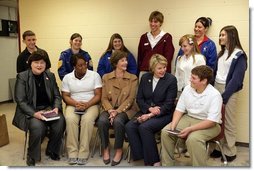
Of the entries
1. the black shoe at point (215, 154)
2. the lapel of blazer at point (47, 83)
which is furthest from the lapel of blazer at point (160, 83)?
the lapel of blazer at point (47, 83)

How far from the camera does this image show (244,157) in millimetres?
2572

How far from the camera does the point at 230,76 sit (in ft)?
8.46

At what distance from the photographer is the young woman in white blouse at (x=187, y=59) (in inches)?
106

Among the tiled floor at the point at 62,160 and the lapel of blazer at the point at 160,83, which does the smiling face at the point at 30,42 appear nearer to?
the tiled floor at the point at 62,160

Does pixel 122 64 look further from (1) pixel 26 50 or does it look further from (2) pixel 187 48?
(1) pixel 26 50

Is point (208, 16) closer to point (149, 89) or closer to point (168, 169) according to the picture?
point (149, 89)

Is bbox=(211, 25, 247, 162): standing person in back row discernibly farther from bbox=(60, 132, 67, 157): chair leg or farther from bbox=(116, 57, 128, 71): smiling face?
bbox=(60, 132, 67, 157): chair leg

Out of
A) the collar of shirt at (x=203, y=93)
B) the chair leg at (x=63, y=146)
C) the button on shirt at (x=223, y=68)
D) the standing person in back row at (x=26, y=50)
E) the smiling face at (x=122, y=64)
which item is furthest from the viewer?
the standing person in back row at (x=26, y=50)

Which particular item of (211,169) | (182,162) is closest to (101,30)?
(182,162)

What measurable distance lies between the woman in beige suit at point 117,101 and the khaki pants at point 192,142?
0.45m

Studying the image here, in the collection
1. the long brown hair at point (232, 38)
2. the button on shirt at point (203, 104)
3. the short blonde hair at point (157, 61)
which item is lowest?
the button on shirt at point (203, 104)

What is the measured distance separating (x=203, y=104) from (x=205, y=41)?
0.79 meters

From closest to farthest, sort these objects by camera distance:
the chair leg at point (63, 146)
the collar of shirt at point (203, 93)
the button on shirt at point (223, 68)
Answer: the collar of shirt at point (203, 93), the button on shirt at point (223, 68), the chair leg at point (63, 146)

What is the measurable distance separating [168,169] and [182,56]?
1100 millimetres
